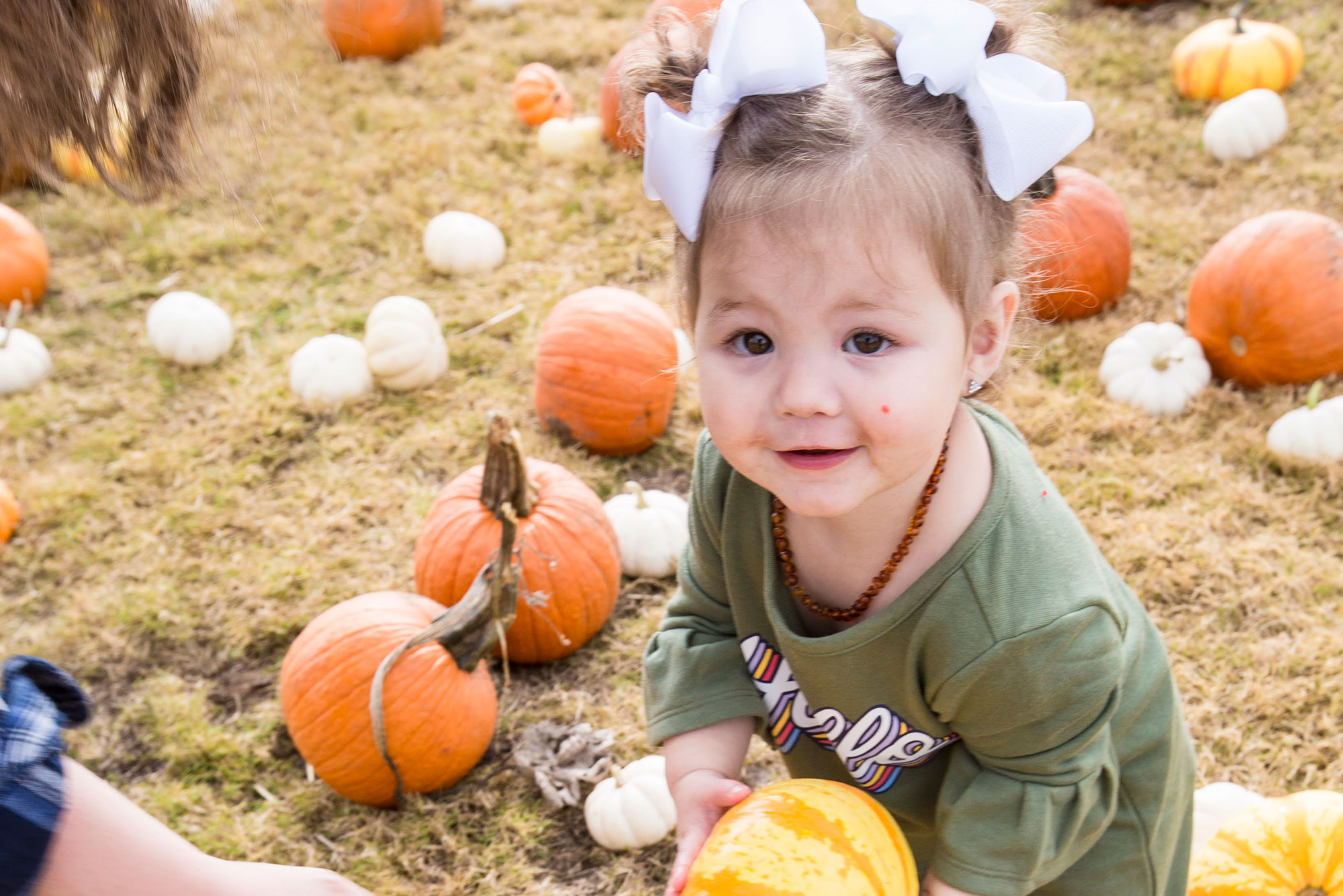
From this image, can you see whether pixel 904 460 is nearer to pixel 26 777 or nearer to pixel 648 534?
pixel 26 777

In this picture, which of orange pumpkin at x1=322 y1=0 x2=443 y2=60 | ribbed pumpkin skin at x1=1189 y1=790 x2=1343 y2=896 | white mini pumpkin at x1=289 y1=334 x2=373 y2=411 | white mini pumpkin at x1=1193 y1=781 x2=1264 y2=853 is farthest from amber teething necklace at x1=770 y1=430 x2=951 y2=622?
orange pumpkin at x1=322 y1=0 x2=443 y2=60

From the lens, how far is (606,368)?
12.0 ft

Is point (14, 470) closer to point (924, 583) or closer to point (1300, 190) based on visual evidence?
point (924, 583)

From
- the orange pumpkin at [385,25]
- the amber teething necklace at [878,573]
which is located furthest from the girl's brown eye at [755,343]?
the orange pumpkin at [385,25]

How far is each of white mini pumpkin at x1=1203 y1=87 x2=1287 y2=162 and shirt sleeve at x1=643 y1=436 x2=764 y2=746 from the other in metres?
4.04

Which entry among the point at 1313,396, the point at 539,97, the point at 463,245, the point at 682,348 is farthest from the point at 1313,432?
the point at 539,97

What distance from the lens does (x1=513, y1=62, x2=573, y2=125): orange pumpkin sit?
586 cm

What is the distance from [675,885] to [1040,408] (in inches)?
102

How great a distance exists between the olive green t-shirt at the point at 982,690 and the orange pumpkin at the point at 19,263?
385 centimetres

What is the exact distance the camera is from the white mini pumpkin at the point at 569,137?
5594 millimetres

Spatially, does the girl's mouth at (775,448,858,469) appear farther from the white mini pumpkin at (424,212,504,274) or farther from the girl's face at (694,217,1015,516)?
the white mini pumpkin at (424,212,504,274)

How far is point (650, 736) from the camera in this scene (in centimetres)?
204

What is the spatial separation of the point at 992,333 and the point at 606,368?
2.08 m

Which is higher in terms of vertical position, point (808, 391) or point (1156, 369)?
point (808, 391)
